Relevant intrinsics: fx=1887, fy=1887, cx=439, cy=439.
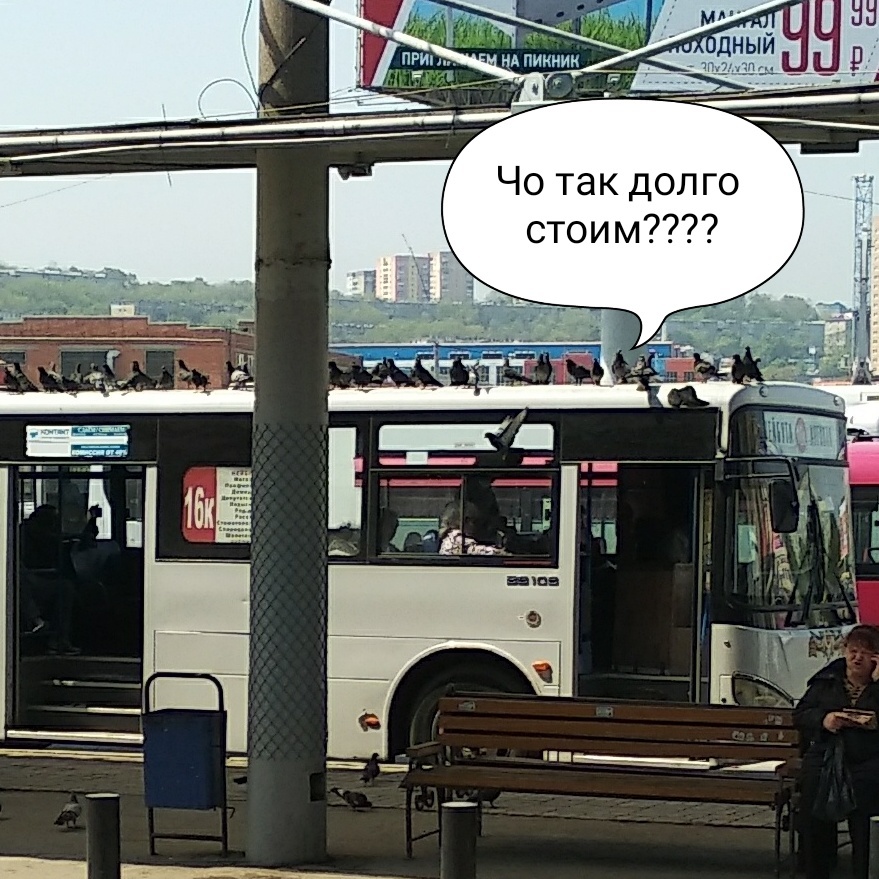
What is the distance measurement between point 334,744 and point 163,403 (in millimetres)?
2970

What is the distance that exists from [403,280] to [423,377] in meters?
21.3

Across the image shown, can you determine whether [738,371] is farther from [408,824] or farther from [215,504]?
[408,824]

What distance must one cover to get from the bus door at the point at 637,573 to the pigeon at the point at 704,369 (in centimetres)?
74

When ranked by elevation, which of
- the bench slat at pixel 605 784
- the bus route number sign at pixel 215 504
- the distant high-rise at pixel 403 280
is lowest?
the bench slat at pixel 605 784

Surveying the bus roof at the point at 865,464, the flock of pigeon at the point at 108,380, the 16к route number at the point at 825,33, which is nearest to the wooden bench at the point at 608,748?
the flock of pigeon at the point at 108,380

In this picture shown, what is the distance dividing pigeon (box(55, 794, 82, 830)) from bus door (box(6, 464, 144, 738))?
137 inches

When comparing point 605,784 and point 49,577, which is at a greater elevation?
point 49,577

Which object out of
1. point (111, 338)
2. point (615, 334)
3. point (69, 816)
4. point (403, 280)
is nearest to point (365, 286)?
point (403, 280)

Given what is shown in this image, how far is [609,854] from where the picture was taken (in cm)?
1061

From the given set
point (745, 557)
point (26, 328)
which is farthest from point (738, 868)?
point (26, 328)

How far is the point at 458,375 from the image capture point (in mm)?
14219

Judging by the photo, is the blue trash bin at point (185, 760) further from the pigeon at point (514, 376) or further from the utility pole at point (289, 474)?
the pigeon at point (514, 376)

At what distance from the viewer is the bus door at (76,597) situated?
1471 centimetres

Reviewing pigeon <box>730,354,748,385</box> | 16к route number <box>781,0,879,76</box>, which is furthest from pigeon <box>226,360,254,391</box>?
16к route number <box>781,0,879,76</box>
